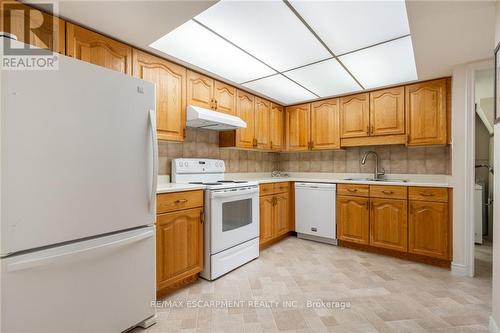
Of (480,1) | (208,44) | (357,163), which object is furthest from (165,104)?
(357,163)

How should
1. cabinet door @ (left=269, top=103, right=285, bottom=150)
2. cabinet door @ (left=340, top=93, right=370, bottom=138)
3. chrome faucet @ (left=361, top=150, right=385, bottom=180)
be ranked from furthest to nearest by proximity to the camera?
cabinet door @ (left=269, top=103, right=285, bottom=150)
chrome faucet @ (left=361, top=150, right=385, bottom=180)
cabinet door @ (left=340, top=93, right=370, bottom=138)

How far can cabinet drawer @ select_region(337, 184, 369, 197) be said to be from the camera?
2.98 meters

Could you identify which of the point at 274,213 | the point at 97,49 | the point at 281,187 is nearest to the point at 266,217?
the point at 274,213

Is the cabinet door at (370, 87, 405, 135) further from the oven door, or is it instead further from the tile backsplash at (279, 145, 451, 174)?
the oven door

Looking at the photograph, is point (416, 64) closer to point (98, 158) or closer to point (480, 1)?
point (480, 1)

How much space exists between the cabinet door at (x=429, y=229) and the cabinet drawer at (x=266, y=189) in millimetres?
1616

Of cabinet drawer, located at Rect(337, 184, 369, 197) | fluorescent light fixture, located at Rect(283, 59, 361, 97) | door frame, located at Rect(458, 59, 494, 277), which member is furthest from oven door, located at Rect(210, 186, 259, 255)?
door frame, located at Rect(458, 59, 494, 277)

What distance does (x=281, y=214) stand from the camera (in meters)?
3.39

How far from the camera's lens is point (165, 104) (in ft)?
7.38

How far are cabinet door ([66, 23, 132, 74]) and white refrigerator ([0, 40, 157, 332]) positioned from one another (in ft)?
1.81

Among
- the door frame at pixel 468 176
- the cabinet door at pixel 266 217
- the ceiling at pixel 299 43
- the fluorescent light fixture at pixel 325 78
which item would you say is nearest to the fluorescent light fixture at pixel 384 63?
the ceiling at pixel 299 43

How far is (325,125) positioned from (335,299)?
Answer: 2.38 m

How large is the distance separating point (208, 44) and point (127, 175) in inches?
49.6

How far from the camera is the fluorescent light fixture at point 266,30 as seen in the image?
5.04 feet
